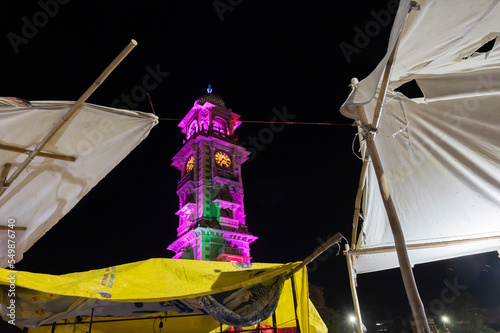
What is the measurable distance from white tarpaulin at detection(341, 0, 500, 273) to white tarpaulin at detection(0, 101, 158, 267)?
300 centimetres

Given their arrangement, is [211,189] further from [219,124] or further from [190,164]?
[219,124]

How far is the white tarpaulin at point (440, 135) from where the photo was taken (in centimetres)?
295

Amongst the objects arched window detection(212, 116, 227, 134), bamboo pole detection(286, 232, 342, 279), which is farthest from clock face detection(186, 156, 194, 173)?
bamboo pole detection(286, 232, 342, 279)

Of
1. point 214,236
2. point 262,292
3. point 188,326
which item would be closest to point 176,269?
point 262,292

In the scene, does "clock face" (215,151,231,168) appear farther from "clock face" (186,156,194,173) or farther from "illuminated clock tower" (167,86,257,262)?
"clock face" (186,156,194,173)

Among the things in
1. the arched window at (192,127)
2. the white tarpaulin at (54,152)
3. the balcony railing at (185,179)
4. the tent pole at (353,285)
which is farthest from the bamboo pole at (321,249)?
the arched window at (192,127)

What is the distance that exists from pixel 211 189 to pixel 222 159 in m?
4.28

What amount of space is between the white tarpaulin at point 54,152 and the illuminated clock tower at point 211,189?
2557 centimetres

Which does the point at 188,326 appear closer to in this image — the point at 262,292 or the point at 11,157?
the point at 262,292

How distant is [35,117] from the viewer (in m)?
3.58

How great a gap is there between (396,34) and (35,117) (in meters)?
3.90

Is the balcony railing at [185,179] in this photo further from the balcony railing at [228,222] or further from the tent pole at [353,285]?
the tent pole at [353,285]

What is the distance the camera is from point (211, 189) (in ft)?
113

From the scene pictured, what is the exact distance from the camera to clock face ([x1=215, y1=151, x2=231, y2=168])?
36.4 m
